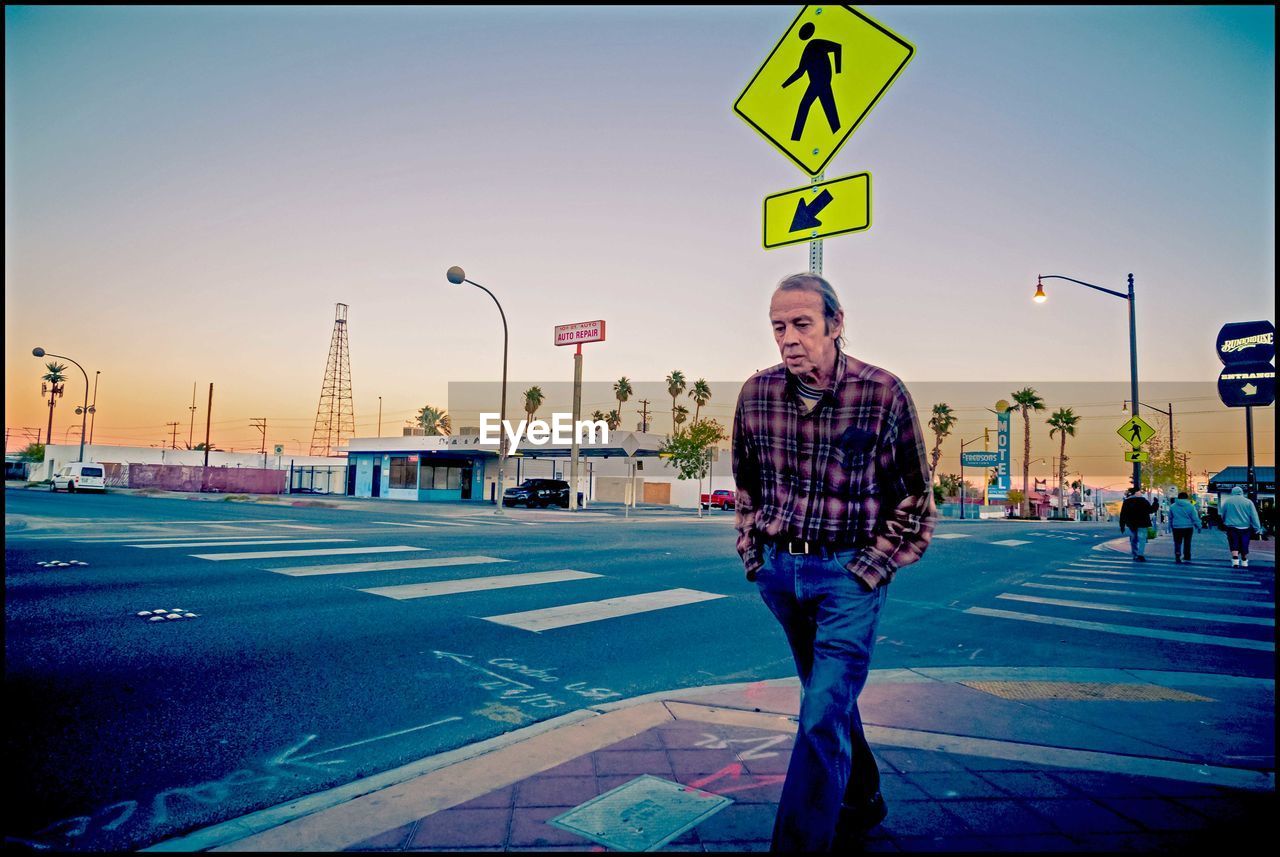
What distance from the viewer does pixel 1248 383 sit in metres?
16.5

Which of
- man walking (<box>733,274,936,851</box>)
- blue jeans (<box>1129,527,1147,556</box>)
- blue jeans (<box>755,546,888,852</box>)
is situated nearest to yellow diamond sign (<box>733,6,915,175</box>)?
man walking (<box>733,274,936,851</box>)

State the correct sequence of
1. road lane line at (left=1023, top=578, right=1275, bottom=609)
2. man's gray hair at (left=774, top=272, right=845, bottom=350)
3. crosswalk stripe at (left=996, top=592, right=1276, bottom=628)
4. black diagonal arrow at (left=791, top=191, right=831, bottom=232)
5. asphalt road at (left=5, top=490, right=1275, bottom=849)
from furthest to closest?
road lane line at (left=1023, top=578, right=1275, bottom=609)
crosswalk stripe at (left=996, top=592, right=1276, bottom=628)
black diagonal arrow at (left=791, top=191, right=831, bottom=232)
asphalt road at (left=5, top=490, right=1275, bottom=849)
man's gray hair at (left=774, top=272, right=845, bottom=350)

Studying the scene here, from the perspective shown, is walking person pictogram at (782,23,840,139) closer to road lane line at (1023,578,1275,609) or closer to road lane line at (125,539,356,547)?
road lane line at (1023,578,1275,609)

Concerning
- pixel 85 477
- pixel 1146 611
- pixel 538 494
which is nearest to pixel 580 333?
pixel 538 494

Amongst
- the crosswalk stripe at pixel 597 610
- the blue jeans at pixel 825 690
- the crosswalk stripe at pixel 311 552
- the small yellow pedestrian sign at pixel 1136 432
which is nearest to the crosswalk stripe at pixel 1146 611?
the crosswalk stripe at pixel 597 610

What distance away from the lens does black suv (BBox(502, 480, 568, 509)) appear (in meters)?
38.2

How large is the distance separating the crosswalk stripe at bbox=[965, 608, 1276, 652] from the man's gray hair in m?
6.40

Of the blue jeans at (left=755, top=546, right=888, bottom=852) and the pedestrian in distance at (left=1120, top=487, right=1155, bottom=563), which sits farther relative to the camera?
the pedestrian in distance at (left=1120, top=487, right=1155, bottom=563)

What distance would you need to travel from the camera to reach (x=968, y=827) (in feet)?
8.47

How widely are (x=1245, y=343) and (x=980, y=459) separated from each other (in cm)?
5796

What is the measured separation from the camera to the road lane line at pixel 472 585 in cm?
753

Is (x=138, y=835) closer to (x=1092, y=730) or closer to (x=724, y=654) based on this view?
(x=724, y=654)

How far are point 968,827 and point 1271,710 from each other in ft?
10.00
